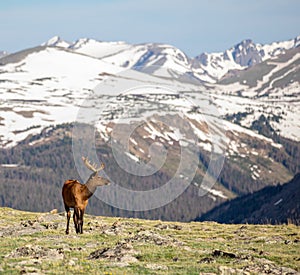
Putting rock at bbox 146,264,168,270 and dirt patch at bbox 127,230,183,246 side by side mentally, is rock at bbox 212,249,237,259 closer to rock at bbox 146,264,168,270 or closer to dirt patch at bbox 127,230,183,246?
rock at bbox 146,264,168,270

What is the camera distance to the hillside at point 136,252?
24.4 m

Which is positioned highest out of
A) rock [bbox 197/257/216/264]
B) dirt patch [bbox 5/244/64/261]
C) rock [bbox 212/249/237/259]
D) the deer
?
the deer

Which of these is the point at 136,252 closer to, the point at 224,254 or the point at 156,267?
the point at 156,267

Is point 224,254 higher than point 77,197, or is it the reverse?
point 77,197

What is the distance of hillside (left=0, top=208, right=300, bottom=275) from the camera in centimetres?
2438

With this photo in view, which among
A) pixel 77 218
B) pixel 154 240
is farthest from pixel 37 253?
pixel 77 218

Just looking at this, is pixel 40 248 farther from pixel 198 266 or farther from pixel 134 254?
pixel 198 266

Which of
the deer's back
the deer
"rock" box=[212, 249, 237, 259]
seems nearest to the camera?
"rock" box=[212, 249, 237, 259]

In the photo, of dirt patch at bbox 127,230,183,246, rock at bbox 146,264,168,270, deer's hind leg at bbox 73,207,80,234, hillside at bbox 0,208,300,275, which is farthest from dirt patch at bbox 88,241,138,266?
deer's hind leg at bbox 73,207,80,234

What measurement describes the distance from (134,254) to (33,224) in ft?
45.4

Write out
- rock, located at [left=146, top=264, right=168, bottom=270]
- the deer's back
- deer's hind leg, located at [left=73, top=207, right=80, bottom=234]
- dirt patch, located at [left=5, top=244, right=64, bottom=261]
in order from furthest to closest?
the deer's back < deer's hind leg, located at [left=73, top=207, right=80, bottom=234] < dirt patch, located at [left=5, top=244, right=64, bottom=261] < rock, located at [left=146, top=264, right=168, bottom=270]

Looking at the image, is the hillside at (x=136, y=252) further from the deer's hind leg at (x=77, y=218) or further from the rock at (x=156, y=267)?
the deer's hind leg at (x=77, y=218)

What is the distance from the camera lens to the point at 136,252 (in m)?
28.2

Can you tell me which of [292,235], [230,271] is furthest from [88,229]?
[230,271]
